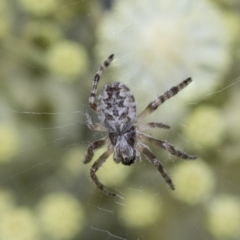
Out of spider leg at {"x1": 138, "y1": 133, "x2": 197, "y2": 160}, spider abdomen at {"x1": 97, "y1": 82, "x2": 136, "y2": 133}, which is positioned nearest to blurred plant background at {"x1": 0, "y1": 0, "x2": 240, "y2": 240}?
spider leg at {"x1": 138, "y1": 133, "x2": 197, "y2": 160}

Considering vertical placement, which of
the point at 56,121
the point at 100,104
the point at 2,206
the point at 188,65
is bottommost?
the point at 2,206

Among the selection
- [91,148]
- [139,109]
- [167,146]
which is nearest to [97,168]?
[91,148]

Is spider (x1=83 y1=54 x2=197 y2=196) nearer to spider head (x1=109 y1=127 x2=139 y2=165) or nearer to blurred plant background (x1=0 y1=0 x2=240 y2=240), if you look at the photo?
spider head (x1=109 y1=127 x2=139 y2=165)

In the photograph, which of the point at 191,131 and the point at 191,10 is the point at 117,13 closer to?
the point at 191,10

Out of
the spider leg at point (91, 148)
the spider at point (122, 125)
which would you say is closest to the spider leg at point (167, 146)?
the spider at point (122, 125)

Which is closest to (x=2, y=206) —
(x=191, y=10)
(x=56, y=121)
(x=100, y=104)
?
(x=56, y=121)

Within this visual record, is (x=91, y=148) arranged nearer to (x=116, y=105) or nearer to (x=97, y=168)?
(x=97, y=168)
